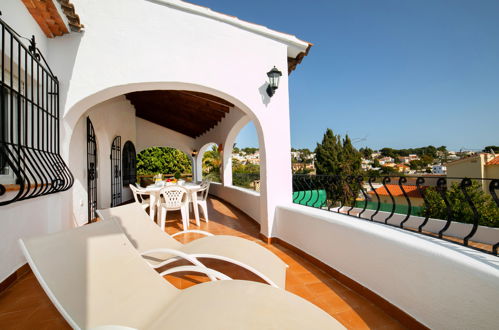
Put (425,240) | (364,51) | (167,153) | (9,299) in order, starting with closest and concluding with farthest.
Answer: (425,240) < (9,299) < (167,153) < (364,51)

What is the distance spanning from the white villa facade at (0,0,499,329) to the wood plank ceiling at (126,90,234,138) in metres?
2.33

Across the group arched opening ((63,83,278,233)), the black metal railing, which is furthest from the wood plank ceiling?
the black metal railing

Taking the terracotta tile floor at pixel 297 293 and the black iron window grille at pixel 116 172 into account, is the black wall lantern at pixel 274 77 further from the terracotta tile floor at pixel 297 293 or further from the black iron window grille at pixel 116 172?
the black iron window grille at pixel 116 172

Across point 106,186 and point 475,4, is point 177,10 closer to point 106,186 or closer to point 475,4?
point 106,186

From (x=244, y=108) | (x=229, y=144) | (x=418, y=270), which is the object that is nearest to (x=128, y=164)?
(x=229, y=144)

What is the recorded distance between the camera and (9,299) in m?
2.25

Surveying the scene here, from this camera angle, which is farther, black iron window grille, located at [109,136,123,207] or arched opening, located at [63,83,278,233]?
black iron window grille, located at [109,136,123,207]

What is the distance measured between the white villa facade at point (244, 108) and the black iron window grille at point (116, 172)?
2.08 metres

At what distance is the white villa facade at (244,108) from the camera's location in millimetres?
1665

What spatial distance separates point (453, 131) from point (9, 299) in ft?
208

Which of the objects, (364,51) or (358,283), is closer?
(358,283)

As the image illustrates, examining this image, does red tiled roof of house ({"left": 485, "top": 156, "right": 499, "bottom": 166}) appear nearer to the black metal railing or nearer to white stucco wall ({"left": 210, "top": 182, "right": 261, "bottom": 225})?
the black metal railing

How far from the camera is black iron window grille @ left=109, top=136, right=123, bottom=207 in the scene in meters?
7.22

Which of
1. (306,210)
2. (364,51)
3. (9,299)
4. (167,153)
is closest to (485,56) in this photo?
(364,51)
